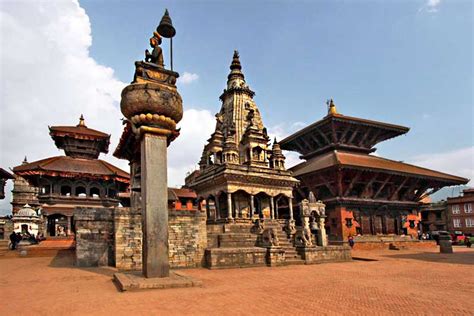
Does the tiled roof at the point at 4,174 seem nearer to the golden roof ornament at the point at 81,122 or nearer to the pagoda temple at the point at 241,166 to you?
the golden roof ornament at the point at 81,122

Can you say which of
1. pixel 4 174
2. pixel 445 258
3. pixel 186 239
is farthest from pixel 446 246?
pixel 4 174

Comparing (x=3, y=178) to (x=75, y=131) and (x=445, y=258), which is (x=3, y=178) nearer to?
(x=75, y=131)

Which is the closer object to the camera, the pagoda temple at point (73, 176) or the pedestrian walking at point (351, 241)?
the pedestrian walking at point (351, 241)

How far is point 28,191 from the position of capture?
54.4 metres

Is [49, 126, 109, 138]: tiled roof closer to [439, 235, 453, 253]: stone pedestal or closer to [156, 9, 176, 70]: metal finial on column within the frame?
[156, 9, 176, 70]: metal finial on column

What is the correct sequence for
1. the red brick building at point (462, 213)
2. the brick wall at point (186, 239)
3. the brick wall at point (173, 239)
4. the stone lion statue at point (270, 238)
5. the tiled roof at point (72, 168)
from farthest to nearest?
the red brick building at point (462, 213) < the tiled roof at point (72, 168) < the stone lion statue at point (270, 238) < the brick wall at point (186, 239) < the brick wall at point (173, 239)

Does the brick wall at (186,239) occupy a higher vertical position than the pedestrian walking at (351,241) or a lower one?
higher

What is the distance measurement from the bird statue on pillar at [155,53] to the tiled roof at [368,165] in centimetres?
2122

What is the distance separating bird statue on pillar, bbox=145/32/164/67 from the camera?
39.9 ft

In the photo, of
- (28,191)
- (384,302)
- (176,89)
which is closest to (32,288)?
(176,89)

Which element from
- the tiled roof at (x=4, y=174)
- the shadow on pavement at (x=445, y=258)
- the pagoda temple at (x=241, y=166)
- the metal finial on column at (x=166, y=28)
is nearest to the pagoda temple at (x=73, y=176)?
the tiled roof at (x=4, y=174)

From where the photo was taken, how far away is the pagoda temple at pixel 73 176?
31.7m

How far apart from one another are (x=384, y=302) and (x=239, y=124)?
89.9 ft

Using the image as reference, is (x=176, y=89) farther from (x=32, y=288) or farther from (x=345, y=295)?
(x=345, y=295)
